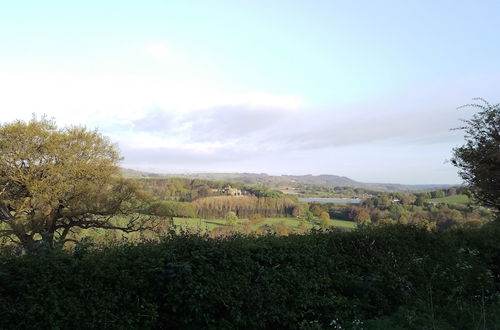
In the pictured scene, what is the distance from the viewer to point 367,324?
504 centimetres

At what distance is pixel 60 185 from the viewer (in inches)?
821

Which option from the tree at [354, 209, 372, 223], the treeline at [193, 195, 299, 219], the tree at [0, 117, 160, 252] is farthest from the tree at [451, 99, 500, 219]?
the treeline at [193, 195, 299, 219]

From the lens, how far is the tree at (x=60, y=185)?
67.5 feet

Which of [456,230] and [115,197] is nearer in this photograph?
[456,230]

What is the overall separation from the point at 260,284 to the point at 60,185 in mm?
19722

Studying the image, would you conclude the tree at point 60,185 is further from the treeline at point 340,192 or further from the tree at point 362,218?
the treeline at point 340,192

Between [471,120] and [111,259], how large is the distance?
33.0ft

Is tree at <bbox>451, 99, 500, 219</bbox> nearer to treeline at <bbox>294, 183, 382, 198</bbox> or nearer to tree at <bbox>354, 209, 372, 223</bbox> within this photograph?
tree at <bbox>354, 209, 372, 223</bbox>

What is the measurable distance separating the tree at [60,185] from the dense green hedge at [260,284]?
17.5 metres

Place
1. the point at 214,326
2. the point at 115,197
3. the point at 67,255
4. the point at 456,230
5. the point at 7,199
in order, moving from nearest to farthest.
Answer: the point at 67,255, the point at 214,326, the point at 456,230, the point at 7,199, the point at 115,197

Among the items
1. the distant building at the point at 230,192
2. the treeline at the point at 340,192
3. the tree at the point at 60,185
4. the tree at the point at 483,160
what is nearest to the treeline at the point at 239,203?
the distant building at the point at 230,192

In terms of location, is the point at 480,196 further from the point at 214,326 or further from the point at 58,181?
the point at 58,181

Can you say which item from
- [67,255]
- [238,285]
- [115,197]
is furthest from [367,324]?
[115,197]

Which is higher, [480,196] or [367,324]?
[480,196]
